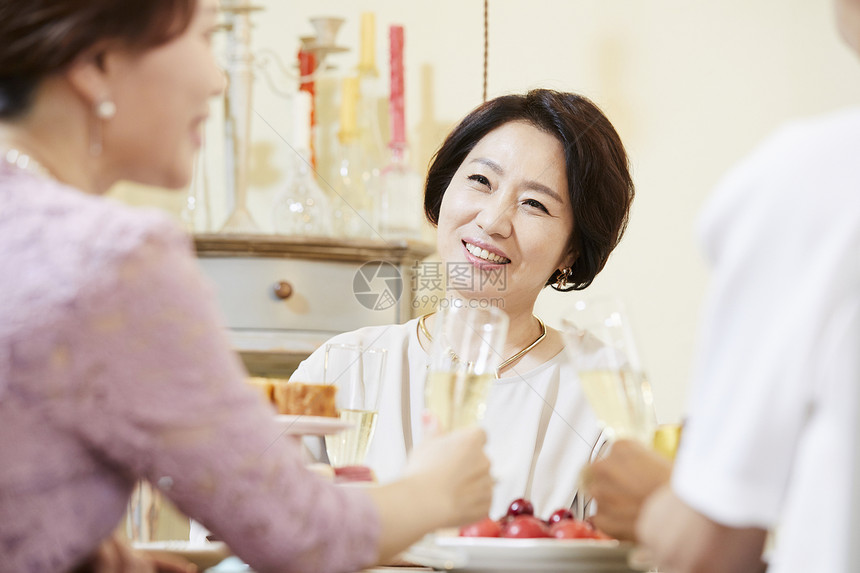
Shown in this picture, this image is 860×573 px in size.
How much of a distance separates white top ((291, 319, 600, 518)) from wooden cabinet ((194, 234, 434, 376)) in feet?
1.46

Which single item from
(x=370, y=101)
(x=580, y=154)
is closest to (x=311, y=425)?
(x=580, y=154)

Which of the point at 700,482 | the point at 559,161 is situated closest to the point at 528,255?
the point at 559,161

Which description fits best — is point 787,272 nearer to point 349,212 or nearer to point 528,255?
point 528,255

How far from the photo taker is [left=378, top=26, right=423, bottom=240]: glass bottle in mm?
2523

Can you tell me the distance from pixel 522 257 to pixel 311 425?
0.83 m

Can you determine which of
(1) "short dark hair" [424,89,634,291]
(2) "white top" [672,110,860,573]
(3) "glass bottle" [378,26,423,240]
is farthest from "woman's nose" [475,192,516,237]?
(2) "white top" [672,110,860,573]

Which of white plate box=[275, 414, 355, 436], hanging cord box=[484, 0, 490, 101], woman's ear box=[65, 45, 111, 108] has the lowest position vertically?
white plate box=[275, 414, 355, 436]

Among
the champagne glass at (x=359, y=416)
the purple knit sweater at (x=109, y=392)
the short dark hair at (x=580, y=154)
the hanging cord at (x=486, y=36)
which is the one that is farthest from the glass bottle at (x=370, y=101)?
the purple knit sweater at (x=109, y=392)

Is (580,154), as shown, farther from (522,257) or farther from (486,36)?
(486,36)

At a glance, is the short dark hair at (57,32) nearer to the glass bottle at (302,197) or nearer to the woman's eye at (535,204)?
the woman's eye at (535,204)

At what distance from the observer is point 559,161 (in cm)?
185

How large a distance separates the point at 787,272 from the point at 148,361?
1.42ft

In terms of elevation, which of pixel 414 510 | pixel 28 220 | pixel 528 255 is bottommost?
pixel 414 510

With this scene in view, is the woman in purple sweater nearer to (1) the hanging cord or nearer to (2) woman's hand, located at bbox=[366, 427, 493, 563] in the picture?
(2) woman's hand, located at bbox=[366, 427, 493, 563]
